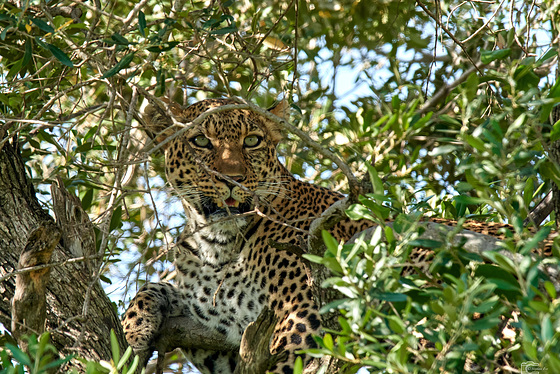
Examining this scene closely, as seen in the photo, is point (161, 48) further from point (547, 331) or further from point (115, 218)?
point (547, 331)

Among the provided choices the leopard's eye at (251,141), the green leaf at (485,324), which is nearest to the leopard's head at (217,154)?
the leopard's eye at (251,141)

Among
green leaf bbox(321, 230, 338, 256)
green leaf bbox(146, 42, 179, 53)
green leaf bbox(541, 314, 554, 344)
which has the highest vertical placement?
green leaf bbox(146, 42, 179, 53)

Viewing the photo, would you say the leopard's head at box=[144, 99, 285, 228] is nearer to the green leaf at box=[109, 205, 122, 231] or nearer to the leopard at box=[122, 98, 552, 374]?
the leopard at box=[122, 98, 552, 374]

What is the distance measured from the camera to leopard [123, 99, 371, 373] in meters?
5.42

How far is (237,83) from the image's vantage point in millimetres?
7633

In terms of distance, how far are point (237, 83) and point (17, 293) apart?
4688mm

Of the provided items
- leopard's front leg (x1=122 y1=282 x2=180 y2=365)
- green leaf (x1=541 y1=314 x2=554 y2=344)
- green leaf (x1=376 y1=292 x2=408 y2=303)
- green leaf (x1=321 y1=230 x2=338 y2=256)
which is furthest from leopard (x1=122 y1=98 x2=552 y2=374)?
green leaf (x1=541 y1=314 x2=554 y2=344)

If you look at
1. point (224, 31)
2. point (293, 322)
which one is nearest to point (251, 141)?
point (293, 322)

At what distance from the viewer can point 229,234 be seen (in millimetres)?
5883

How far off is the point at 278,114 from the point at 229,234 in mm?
1111

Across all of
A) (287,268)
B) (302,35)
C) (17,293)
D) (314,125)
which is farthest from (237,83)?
(17,293)

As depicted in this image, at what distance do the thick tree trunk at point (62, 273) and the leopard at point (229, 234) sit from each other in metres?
1.12

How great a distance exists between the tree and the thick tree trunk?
0.6 inches

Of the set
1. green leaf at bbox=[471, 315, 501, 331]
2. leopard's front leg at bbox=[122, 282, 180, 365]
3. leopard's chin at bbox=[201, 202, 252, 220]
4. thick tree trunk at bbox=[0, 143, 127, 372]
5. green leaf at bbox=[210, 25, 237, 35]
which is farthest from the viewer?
leopard's chin at bbox=[201, 202, 252, 220]
